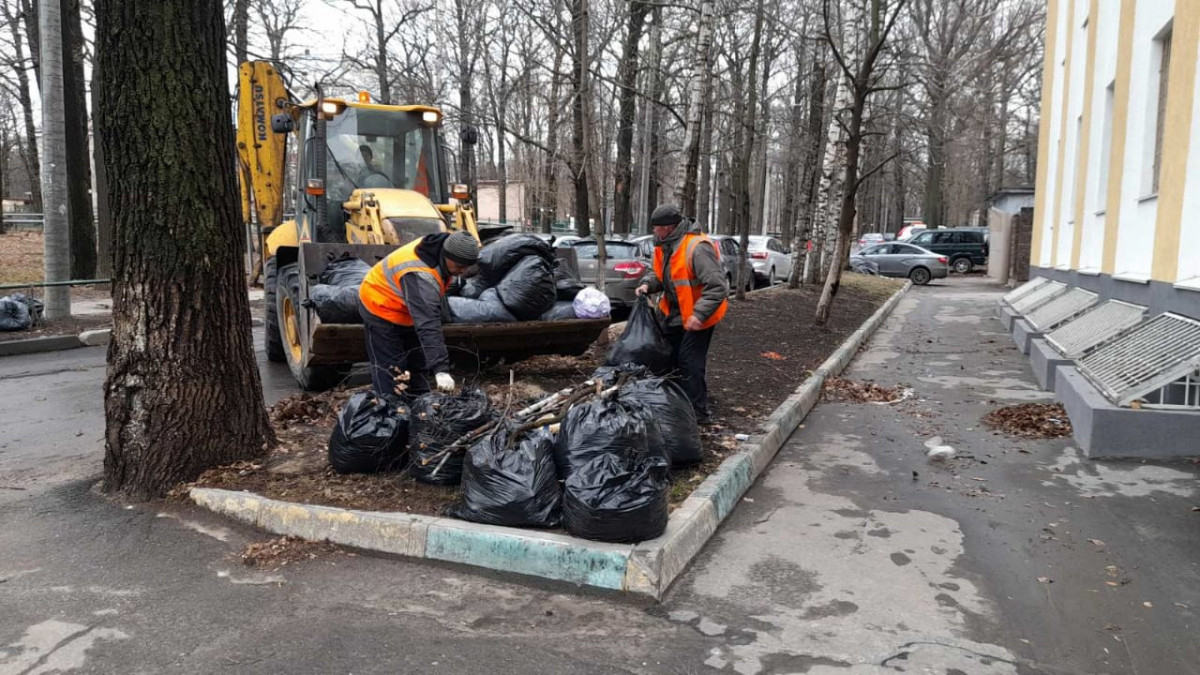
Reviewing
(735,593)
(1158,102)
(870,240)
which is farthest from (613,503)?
(870,240)

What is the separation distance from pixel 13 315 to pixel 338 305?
24.9 feet

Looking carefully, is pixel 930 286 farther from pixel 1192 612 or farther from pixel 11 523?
pixel 11 523

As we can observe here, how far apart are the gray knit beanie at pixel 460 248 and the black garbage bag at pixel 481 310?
6.33ft

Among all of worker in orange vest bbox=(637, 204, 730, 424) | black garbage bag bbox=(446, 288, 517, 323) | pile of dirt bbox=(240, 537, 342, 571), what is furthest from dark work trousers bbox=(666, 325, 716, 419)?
pile of dirt bbox=(240, 537, 342, 571)

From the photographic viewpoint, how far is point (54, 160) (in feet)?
39.0

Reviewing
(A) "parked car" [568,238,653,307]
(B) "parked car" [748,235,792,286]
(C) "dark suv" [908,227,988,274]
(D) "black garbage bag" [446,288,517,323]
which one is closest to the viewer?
(D) "black garbage bag" [446,288,517,323]

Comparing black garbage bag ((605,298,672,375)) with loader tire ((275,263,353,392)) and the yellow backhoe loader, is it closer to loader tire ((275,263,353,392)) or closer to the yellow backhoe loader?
the yellow backhoe loader

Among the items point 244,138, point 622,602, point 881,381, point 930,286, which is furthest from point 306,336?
point 930,286

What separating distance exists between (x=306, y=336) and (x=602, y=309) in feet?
8.88

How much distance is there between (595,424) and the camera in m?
4.11

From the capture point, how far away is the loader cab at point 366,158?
8.43 metres

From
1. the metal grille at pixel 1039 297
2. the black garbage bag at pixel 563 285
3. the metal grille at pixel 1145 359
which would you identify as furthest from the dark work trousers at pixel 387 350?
the metal grille at pixel 1039 297

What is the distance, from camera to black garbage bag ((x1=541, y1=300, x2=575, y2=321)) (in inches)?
296

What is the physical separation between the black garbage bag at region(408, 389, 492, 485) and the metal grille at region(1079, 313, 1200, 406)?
4584 millimetres
